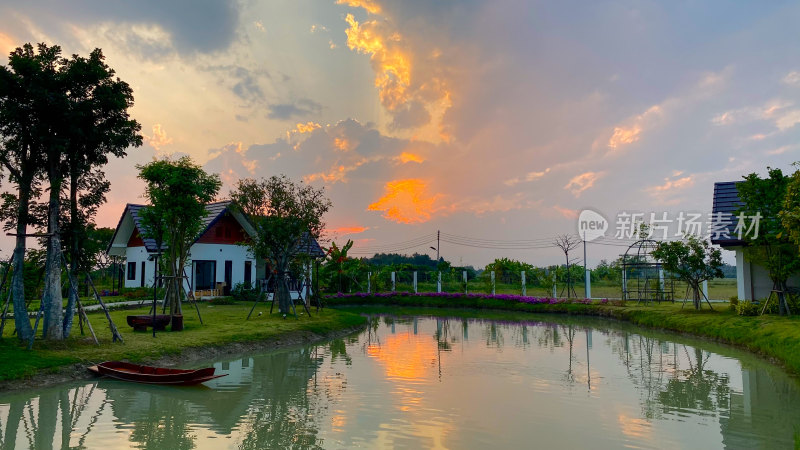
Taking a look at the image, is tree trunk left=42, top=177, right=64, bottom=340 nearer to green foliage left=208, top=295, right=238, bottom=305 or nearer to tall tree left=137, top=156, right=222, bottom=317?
tall tree left=137, top=156, right=222, bottom=317

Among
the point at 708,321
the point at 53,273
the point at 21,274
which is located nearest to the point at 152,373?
the point at 53,273

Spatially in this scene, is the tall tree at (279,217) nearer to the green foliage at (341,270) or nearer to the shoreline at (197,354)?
the shoreline at (197,354)

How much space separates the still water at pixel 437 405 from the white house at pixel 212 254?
1730 centimetres

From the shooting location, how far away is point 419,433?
27.4 feet

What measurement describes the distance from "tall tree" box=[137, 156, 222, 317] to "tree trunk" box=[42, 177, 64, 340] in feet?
15.6

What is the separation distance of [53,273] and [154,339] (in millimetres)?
3325

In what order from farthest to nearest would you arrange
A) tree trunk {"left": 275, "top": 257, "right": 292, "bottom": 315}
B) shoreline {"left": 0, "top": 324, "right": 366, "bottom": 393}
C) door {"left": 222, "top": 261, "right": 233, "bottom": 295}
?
door {"left": 222, "top": 261, "right": 233, "bottom": 295} < tree trunk {"left": 275, "top": 257, "right": 292, "bottom": 315} < shoreline {"left": 0, "top": 324, "right": 366, "bottom": 393}

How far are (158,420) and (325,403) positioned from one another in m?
2.96

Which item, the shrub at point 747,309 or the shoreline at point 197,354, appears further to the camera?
the shrub at point 747,309

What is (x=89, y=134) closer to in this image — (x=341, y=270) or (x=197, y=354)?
(x=197, y=354)

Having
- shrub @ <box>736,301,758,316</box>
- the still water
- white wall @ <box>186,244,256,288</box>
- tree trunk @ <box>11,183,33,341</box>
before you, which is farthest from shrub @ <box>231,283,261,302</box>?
shrub @ <box>736,301,758,316</box>

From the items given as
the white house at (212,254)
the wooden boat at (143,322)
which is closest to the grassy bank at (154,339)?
the wooden boat at (143,322)

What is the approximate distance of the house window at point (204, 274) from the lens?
32.3 meters

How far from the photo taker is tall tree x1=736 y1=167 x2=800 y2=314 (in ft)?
63.2
